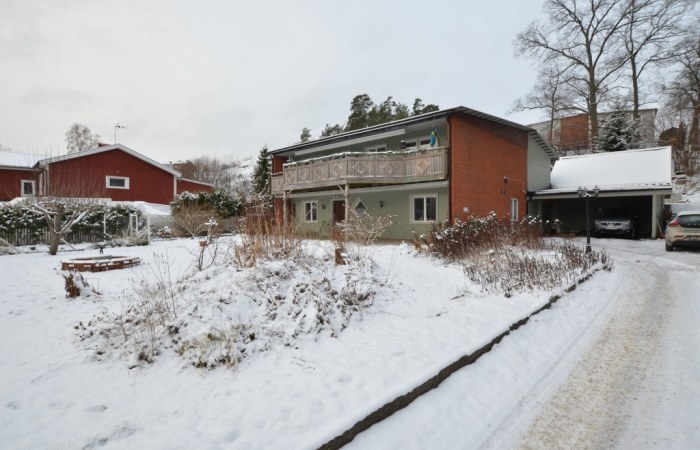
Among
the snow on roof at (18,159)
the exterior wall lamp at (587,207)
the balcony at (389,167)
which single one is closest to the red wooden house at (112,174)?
the snow on roof at (18,159)

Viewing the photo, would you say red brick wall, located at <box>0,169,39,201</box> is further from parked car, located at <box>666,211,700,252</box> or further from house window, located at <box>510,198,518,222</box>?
parked car, located at <box>666,211,700,252</box>

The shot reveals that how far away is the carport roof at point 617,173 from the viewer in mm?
17609

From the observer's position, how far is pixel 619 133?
2823 centimetres

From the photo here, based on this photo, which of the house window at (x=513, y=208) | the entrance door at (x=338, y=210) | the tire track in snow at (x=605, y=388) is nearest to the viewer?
the tire track in snow at (x=605, y=388)

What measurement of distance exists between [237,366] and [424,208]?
1422 centimetres

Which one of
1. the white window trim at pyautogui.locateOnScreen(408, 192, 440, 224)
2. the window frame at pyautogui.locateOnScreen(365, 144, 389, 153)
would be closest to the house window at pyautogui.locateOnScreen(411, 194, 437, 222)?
the white window trim at pyautogui.locateOnScreen(408, 192, 440, 224)

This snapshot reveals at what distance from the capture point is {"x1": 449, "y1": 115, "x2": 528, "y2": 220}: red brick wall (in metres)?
15.1

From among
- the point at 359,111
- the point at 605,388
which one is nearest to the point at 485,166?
the point at 605,388

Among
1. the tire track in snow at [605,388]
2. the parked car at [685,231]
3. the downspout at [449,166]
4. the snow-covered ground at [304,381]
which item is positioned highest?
the downspout at [449,166]

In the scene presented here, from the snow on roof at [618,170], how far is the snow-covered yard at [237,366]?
17828 millimetres

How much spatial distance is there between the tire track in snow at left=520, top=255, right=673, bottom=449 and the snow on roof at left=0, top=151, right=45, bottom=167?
100 feet

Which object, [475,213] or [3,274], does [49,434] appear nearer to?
[3,274]

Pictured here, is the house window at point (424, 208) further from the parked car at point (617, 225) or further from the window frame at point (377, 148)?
the parked car at point (617, 225)

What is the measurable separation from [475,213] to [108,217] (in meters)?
17.6
